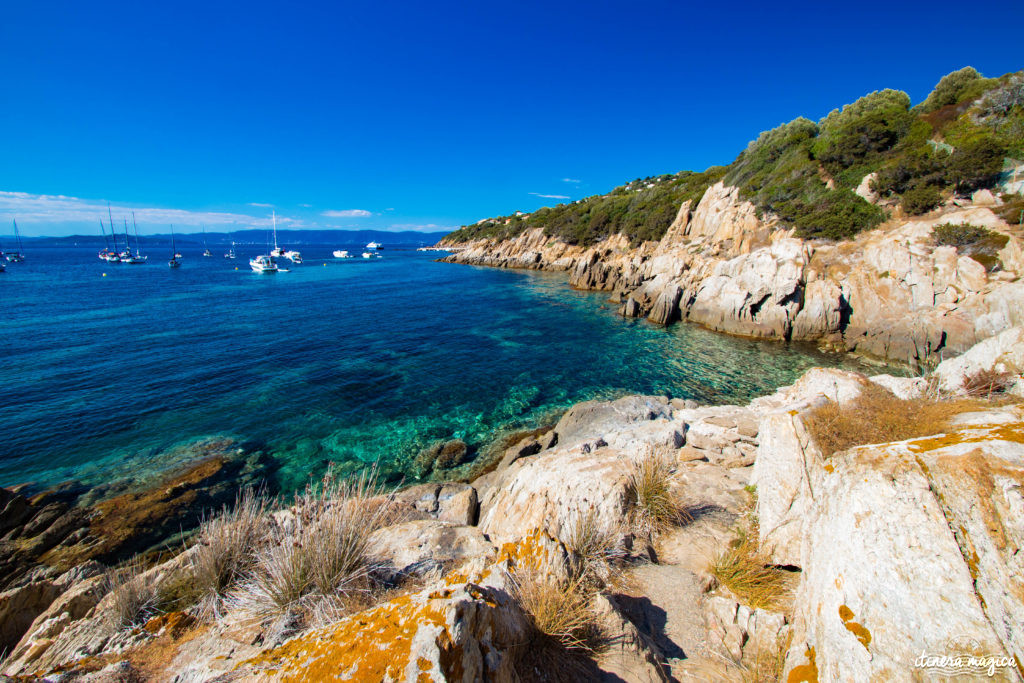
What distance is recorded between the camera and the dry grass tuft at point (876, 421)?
14.0 feet

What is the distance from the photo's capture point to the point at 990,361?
27.7 feet

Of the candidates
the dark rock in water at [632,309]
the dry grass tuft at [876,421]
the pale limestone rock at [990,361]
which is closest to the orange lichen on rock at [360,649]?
the dry grass tuft at [876,421]

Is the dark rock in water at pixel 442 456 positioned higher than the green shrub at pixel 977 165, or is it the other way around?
Result: the green shrub at pixel 977 165

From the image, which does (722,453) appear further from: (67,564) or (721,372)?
(67,564)

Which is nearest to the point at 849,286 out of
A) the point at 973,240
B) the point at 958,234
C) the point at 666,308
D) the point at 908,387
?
the point at 958,234

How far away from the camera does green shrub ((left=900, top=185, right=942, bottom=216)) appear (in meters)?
22.4

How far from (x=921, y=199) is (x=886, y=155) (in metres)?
7.60

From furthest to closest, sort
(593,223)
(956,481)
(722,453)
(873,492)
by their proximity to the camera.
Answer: (593,223) < (722,453) < (873,492) < (956,481)

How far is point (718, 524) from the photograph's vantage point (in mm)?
5398

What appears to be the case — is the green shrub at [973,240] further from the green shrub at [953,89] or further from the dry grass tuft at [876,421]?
the dry grass tuft at [876,421]

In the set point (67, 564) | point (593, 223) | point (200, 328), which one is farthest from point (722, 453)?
point (593, 223)

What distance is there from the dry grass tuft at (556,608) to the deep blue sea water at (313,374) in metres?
9.67

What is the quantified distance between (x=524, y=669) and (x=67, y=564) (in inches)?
442

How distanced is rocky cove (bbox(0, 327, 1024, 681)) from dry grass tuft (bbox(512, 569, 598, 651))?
0.06ft
